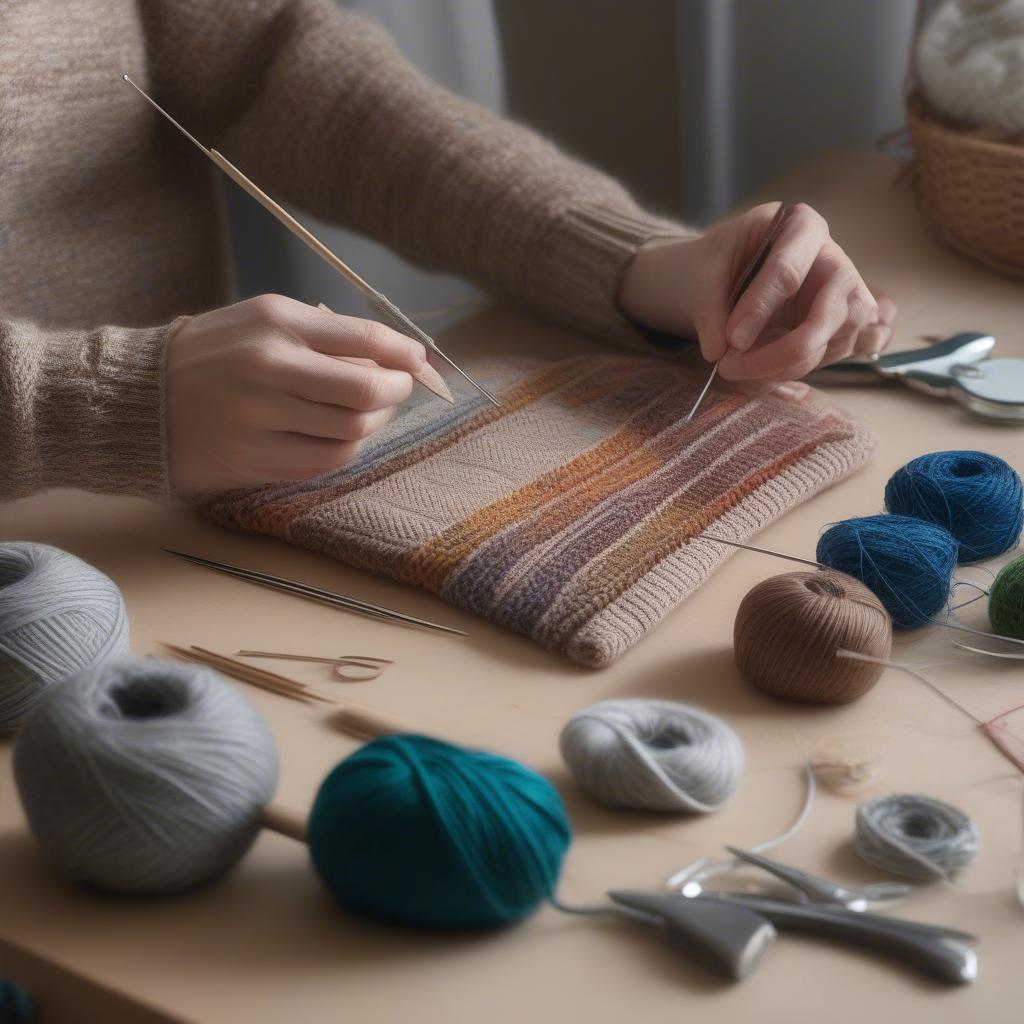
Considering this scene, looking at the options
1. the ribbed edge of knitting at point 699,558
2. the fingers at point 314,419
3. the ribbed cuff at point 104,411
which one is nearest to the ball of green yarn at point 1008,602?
the ribbed edge of knitting at point 699,558

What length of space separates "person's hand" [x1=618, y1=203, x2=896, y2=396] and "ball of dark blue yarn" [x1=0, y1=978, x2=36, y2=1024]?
0.61m

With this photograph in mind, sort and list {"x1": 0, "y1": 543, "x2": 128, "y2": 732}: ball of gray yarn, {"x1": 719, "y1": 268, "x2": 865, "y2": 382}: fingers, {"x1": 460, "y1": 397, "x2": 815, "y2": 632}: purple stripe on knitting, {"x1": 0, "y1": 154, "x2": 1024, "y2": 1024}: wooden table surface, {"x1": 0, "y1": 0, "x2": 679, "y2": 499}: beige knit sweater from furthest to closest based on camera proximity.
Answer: {"x1": 0, "y1": 0, "x2": 679, "y2": 499}: beige knit sweater < {"x1": 719, "y1": 268, "x2": 865, "y2": 382}: fingers < {"x1": 460, "y1": 397, "x2": 815, "y2": 632}: purple stripe on knitting < {"x1": 0, "y1": 543, "x2": 128, "y2": 732}: ball of gray yarn < {"x1": 0, "y1": 154, "x2": 1024, "y2": 1024}: wooden table surface

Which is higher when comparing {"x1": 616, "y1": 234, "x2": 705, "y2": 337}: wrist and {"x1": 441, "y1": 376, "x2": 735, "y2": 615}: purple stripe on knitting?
{"x1": 616, "y1": 234, "x2": 705, "y2": 337}: wrist

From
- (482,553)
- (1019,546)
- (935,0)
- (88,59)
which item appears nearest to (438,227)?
(88,59)

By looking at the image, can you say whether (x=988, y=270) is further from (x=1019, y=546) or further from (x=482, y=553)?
(x=482, y=553)

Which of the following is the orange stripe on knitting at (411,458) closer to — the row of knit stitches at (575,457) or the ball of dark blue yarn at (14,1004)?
the row of knit stitches at (575,457)

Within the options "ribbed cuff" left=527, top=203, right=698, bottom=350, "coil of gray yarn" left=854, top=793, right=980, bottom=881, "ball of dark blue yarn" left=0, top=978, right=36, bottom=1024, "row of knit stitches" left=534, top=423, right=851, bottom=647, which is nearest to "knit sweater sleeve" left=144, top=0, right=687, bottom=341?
"ribbed cuff" left=527, top=203, right=698, bottom=350

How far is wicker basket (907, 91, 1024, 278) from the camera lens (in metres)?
1.13

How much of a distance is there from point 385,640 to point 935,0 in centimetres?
110

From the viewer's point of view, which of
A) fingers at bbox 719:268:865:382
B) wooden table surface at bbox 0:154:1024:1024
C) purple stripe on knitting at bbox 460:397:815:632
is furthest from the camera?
fingers at bbox 719:268:865:382

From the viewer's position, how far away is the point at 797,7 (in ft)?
5.33

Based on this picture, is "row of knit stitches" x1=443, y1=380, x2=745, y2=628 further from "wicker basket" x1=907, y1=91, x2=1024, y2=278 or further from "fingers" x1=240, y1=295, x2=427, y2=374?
"wicker basket" x1=907, y1=91, x2=1024, y2=278

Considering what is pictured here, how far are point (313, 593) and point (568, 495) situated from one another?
176 millimetres

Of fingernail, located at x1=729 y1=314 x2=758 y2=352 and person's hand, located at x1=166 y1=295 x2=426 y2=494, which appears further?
fingernail, located at x1=729 y1=314 x2=758 y2=352
